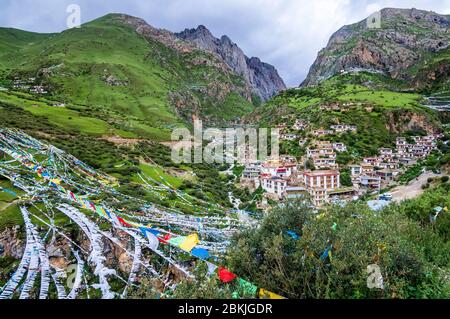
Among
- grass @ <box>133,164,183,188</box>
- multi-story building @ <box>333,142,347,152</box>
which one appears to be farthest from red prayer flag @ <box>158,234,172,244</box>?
multi-story building @ <box>333,142,347,152</box>

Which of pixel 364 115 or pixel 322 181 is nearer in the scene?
pixel 322 181

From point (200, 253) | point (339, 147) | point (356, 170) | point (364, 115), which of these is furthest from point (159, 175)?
point (364, 115)

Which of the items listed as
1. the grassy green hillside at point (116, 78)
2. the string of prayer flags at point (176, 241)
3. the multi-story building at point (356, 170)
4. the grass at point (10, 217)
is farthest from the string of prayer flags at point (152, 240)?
the grassy green hillside at point (116, 78)

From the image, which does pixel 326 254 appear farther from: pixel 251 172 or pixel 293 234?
pixel 251 172

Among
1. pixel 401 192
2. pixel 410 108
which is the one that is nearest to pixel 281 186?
pixel 401 192

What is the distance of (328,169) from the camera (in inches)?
2579

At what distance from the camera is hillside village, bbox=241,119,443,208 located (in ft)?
182

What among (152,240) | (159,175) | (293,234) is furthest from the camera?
(159,175)

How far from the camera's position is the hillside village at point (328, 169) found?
55.4 m

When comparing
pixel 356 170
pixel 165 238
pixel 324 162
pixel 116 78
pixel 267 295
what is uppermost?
pixel 116 78

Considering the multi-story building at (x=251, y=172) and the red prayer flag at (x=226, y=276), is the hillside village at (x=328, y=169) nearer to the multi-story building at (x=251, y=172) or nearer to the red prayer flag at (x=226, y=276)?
the multi-story building at (x=251, y=172)

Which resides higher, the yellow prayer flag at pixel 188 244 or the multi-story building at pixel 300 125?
the multi-story building at pixel 300 125

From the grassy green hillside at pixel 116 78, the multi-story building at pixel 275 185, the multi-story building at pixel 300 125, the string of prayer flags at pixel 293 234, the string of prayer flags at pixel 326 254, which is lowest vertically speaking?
the multi-story building at pixel 275 185

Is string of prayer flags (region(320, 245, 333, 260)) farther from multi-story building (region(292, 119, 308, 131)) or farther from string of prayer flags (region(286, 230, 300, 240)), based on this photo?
multi-story building (region(292, 119, 308, 131))
